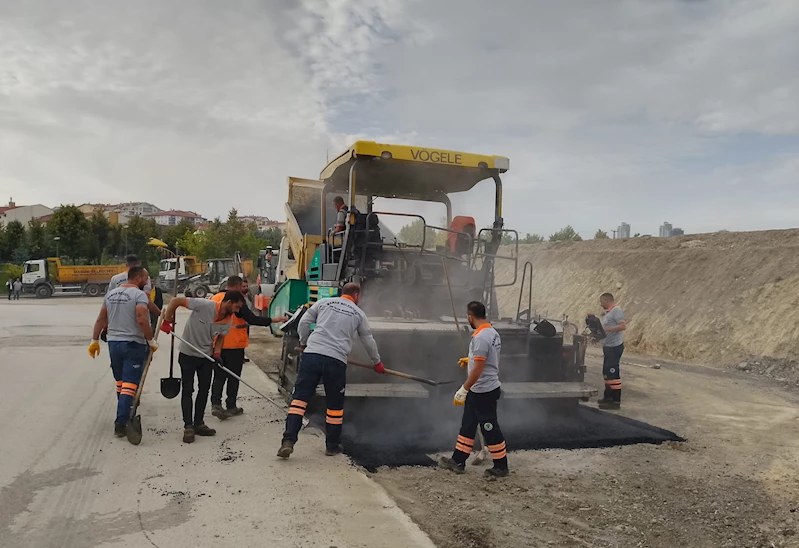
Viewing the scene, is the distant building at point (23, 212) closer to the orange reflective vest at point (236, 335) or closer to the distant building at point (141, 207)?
the distant building at point (141, 207)

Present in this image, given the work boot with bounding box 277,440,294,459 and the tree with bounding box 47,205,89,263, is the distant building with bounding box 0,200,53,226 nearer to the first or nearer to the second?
the tree with bounding box 47,205,89,263

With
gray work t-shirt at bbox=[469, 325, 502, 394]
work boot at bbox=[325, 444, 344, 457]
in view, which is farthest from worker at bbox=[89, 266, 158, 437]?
gray work t-shirt at bbox=[469, 325, 502, 394]

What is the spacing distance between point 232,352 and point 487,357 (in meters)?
3.17

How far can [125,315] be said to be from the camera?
578cm

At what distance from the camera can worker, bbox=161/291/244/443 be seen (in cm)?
569

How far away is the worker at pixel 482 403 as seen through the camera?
16.1ft

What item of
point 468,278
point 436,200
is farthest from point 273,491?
point 436,200

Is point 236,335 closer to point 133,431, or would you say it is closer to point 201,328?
point 201,328

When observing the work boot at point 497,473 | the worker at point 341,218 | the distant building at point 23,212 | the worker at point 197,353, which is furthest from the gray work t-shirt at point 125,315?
the distant building at point 23,212

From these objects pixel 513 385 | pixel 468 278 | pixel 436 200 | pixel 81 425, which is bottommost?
pixel 81 425

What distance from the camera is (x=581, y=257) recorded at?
2220 centimetres

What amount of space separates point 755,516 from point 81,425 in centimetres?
596

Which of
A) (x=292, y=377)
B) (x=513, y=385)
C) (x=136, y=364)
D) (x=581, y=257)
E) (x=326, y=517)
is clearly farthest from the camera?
(x=581, y=257)

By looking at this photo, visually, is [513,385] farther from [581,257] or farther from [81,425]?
[581,257]
